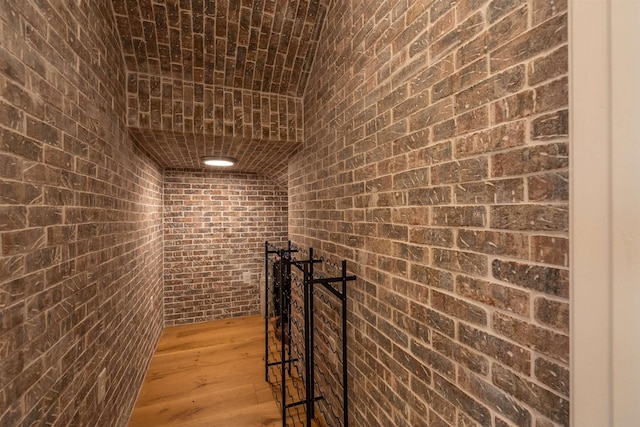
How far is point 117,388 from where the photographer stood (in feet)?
6.59

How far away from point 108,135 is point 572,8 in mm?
2301

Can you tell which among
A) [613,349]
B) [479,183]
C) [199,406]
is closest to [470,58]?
[479,183]

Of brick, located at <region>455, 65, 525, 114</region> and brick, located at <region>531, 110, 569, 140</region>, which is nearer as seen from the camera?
brick, located at <region>531, 110, 569, 140</region>

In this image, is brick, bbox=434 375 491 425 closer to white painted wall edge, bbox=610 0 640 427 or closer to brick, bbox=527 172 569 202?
white painted wall edge, bbox=610 0 640 427

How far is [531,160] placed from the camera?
0.75 metres

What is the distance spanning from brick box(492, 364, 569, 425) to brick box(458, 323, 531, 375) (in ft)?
0.10

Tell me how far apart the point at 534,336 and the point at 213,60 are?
2620 millimetres

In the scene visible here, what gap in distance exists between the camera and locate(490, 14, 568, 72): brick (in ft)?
2.28

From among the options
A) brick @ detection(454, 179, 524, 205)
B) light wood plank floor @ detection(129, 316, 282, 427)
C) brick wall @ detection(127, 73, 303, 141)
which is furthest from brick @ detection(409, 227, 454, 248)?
light wood plank floor @ detection(129, 316, 282, 427)

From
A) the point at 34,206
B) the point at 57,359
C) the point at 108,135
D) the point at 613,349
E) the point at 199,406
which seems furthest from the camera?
the point at 199,406

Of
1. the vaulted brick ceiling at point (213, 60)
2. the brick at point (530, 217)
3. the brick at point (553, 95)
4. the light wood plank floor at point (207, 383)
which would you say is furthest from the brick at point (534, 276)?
the light wood plank floor at point (207, 383)

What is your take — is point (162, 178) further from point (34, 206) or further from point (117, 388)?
point (34, 206)

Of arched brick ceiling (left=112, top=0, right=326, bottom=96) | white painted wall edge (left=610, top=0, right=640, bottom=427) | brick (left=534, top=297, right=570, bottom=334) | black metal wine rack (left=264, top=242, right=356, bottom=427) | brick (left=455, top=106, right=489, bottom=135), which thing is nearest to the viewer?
white painted wall edge (left=610, top=0, right=640, bottom=427)

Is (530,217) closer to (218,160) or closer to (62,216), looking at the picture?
(62,216)
